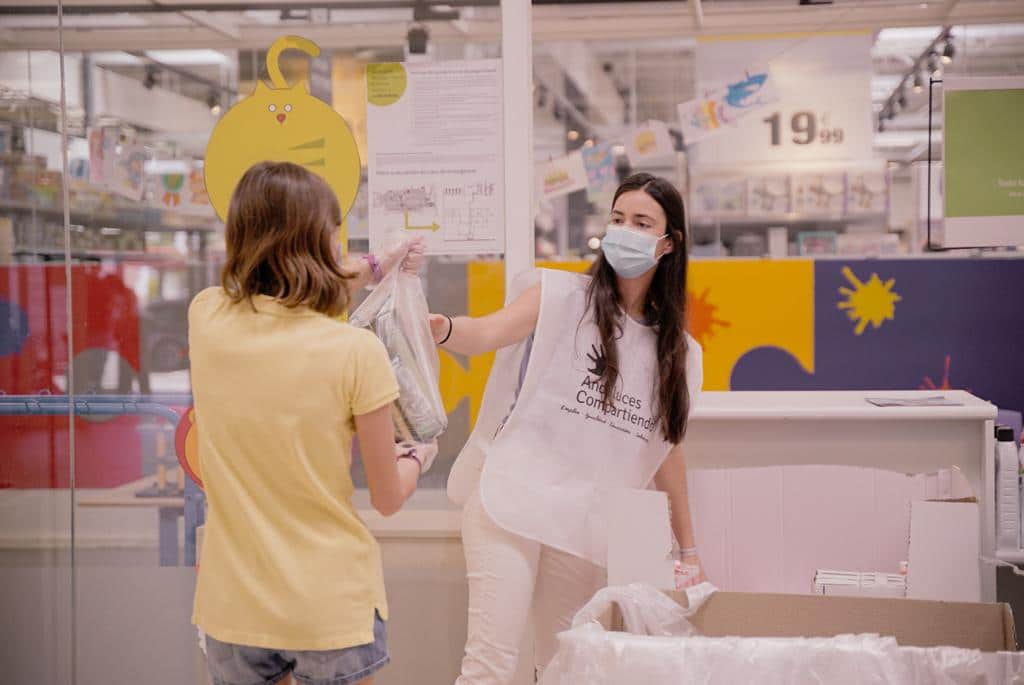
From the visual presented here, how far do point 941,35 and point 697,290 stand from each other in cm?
425

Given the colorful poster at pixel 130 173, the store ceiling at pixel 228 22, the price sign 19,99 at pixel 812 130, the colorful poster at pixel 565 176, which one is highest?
the price sign 19,99 at pixel 812 130

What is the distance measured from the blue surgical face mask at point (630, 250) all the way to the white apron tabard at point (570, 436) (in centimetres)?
12

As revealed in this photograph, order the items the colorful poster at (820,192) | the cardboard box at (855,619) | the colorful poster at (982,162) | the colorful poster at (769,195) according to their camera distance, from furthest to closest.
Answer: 1. the colorful poster at (769,195)
2. the colorful poster at (820,192)
3. the colorful poster at (982,162)
4. the cardboard box at (855,619)

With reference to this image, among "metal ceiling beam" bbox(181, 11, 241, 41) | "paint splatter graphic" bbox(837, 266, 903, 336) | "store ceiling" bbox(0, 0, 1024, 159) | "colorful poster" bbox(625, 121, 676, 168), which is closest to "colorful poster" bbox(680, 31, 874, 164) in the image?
"store ceiling" bbox(0, 0, 1024, 159)

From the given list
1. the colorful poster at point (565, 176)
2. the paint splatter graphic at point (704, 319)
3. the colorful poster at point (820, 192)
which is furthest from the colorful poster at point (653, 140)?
the colorful poster at point (820, 192)

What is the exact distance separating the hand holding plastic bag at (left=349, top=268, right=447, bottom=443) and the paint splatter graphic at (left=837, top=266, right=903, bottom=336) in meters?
3.25

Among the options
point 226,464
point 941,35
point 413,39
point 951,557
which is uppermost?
point 941,35

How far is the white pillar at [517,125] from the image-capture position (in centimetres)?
276

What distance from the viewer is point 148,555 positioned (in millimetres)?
2936

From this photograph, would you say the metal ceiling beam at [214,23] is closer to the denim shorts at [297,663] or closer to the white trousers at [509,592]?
the white trousers at [509,592]

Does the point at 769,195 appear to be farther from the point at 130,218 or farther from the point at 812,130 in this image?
the point at 130,218

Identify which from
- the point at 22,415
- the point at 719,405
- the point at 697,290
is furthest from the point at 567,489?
the point at 697,290

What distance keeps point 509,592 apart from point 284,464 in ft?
2.71

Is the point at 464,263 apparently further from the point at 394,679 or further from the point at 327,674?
the point at 327,674
